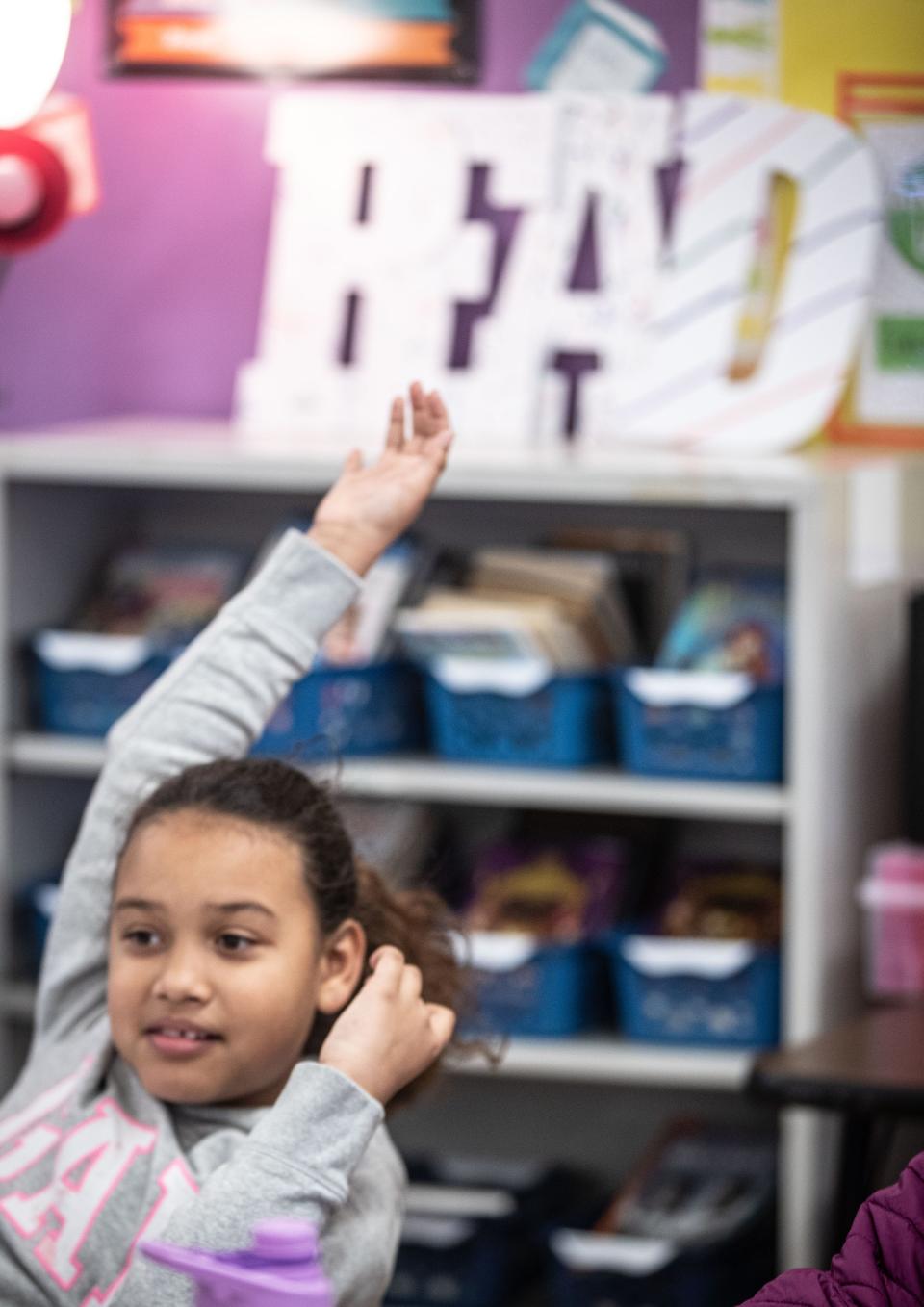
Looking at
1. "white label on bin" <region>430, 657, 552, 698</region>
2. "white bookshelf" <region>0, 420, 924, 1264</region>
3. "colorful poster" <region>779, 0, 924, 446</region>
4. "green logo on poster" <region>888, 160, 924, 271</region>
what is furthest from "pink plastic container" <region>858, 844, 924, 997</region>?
"green logo on poster" <region>888, 160, 924, 271</region>

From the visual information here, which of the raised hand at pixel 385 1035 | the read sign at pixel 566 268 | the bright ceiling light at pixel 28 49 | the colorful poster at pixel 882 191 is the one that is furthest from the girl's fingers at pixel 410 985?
the read sign at pixel 566 268

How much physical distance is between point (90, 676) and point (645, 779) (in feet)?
2.19

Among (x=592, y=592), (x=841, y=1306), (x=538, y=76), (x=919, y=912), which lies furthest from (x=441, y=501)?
(x=841, y=1306)

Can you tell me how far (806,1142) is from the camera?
2.26 meters

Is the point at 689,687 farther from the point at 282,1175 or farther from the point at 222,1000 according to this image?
the point at 282,1175

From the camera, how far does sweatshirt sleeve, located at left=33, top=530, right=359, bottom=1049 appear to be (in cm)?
137

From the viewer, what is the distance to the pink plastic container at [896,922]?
7.41 feet

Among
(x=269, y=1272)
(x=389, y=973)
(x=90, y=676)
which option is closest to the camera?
(x=269, y=1272)

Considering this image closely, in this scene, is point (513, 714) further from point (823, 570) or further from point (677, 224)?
point (677, 224)

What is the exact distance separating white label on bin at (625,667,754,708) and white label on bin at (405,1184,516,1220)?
63cm

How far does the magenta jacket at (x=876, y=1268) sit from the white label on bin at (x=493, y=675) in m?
1.30

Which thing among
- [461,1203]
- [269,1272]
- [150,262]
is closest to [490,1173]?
[461,1203]

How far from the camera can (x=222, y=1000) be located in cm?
→ 120

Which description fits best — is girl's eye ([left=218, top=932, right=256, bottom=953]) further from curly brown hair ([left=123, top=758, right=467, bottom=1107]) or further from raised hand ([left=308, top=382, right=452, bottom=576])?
raised hand ([left=308, top=382, right=452, bottom=576])
